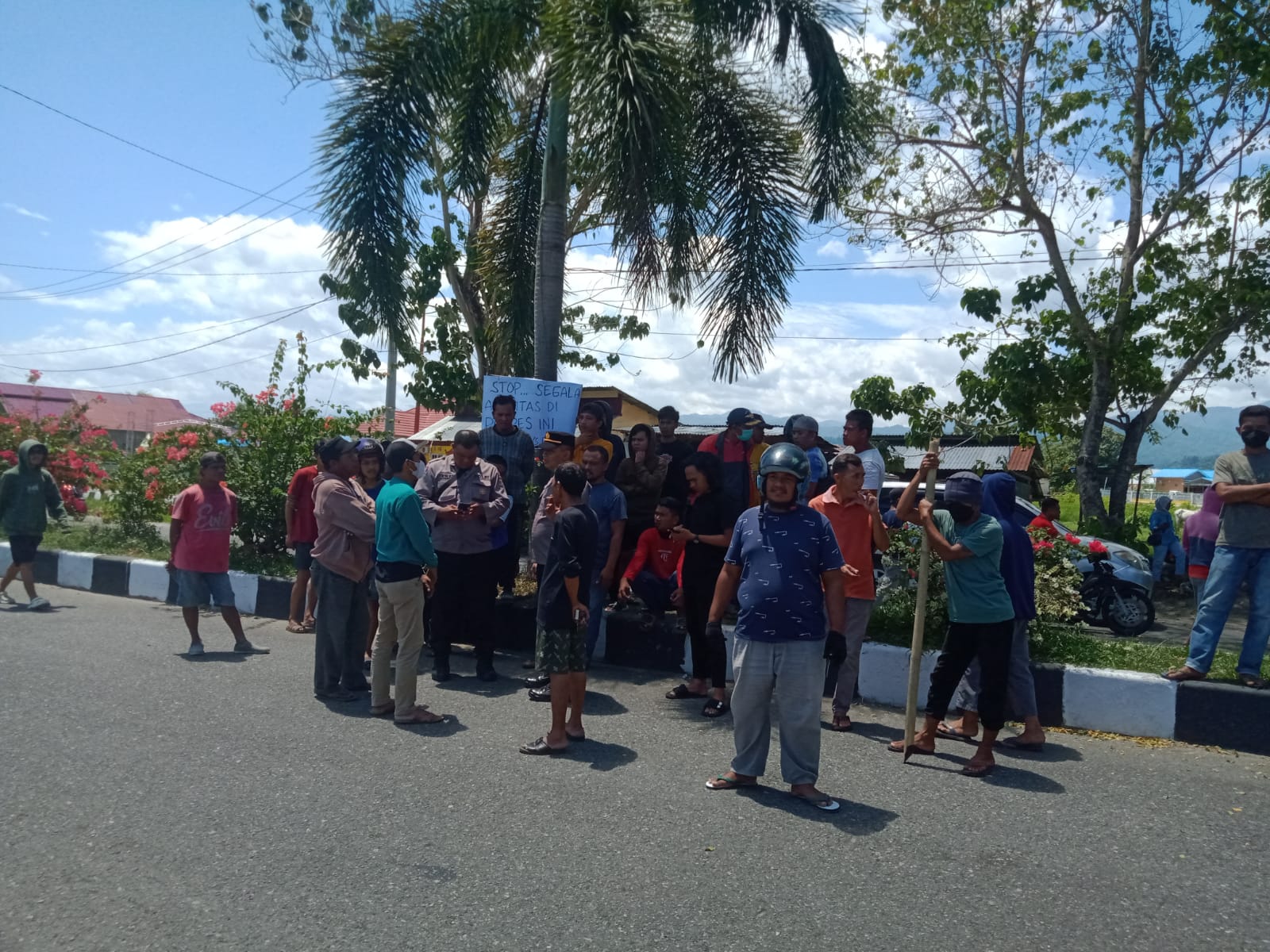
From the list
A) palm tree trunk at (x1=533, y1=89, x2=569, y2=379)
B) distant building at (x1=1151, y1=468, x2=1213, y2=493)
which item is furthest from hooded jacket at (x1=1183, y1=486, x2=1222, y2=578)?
distant building at (x1=1151, y1=468, x2=1213, y2=493)

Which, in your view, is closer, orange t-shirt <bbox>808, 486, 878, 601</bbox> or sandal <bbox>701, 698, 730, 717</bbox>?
orange t-shirt <bbox>808, 486, 878, 601</bbox>

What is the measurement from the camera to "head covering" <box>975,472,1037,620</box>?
19.2ft

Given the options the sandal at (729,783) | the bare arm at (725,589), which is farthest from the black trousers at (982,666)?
the bare arm at (725,589)

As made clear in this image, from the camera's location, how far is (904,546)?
7.70 meters

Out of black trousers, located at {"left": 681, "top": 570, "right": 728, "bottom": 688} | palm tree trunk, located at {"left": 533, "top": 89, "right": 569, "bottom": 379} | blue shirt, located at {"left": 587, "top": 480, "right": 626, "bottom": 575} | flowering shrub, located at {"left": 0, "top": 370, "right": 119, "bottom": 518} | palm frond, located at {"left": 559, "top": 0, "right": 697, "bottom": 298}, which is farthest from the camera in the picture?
flowering shrub, located at {"left": 0, "top": 370, "right": 119, "bottom": 518}

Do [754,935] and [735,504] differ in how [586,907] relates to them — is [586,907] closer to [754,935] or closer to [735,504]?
[754,935]

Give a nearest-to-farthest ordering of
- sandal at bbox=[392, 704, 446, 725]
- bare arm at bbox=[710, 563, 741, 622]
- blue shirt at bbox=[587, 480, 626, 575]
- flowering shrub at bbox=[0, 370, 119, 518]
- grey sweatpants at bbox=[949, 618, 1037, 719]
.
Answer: bare arm at bbox=[710, 563, 741, 622], grey sweatpants at bbox=[949, 618, 1037, 719], sandal at bbox=[392, 704, 446, 725], blue shirt at bbox=[587, 480, 626, 575], flowering shrub at bbox=[0, 370, 119, 518]

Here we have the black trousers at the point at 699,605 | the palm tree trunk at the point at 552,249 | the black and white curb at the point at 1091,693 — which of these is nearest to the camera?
the black and white curb at the point at 1091,693

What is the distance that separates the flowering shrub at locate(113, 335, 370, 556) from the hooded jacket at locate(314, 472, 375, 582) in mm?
4549

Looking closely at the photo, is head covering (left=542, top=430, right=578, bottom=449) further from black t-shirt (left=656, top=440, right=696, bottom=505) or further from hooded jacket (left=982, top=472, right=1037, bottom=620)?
hooded jacket (left=982, top=472, right=1037, bottom=620)

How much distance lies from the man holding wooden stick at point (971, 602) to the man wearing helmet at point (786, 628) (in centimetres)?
96

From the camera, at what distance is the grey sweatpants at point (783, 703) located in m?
4.95

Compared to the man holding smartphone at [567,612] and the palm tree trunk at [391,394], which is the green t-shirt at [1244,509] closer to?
the man holding smartphone at [567,612]

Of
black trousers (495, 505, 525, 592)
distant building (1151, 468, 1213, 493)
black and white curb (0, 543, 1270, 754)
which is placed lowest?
black and white curb (0, 543, 1270, 754)
